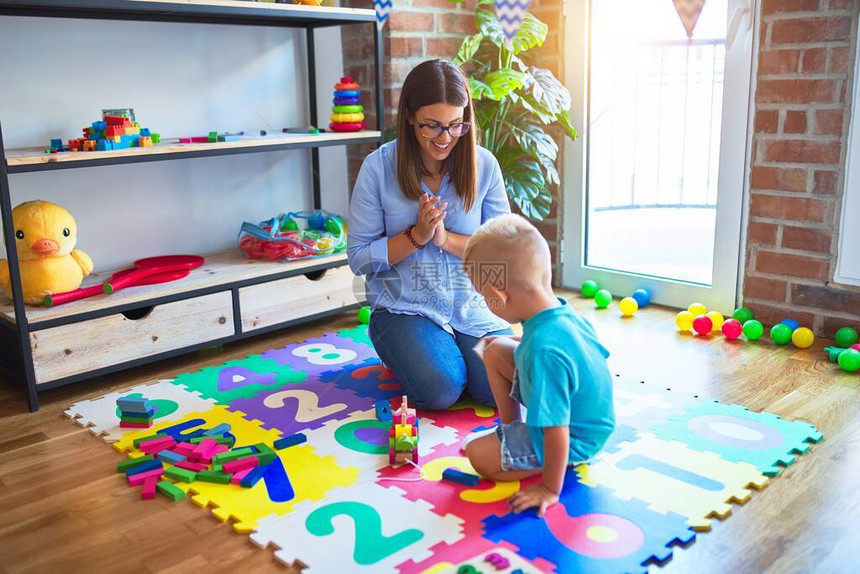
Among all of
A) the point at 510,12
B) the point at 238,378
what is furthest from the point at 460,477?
the point at 510,12

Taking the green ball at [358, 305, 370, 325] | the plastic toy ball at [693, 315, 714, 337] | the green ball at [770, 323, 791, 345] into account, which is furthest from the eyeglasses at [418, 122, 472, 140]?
the green ball at [770, 323, 791, 345]

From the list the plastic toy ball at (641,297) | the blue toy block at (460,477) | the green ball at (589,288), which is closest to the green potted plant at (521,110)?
the green ball at (589,288)

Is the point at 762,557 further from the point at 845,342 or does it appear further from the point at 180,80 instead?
the point at 180,80

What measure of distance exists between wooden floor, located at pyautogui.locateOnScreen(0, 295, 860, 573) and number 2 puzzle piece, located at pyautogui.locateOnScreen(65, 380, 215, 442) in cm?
4

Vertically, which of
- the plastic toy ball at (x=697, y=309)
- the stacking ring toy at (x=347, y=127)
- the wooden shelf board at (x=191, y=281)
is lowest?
the plastic toy ball at (x=697, y=309)

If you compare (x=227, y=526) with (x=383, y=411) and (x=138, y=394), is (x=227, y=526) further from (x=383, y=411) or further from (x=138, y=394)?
(x=138, y=394)

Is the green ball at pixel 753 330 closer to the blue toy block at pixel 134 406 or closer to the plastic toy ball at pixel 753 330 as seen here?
the plastic toy ball at pixel 753 330

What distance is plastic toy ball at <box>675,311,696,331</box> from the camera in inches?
109

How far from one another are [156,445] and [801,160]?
2.10 metres

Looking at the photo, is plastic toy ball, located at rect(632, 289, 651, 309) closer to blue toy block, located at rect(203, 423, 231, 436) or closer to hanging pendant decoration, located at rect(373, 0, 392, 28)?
hanging pendant decoration, located at rect(373, 0, 392, 28)

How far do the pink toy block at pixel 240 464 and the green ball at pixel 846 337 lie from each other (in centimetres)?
181

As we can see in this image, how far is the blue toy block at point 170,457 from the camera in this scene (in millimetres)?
1841

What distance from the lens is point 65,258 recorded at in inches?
93.0

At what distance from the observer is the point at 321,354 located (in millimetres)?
2625
